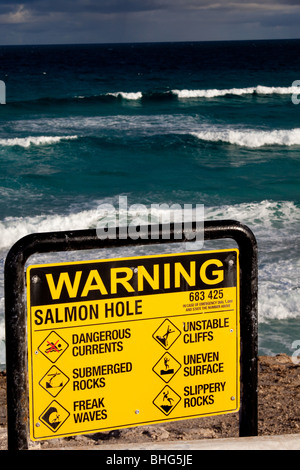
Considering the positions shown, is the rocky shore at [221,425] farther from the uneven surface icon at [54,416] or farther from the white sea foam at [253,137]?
the white sea foam at [253,137]

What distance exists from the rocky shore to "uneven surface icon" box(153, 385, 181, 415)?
118 centimetres

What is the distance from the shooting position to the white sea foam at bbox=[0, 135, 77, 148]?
22.3 metres

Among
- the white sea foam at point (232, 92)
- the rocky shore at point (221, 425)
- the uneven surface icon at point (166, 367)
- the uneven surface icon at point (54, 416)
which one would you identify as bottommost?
the rocky shore at point (221, 425)

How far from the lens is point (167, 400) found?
6.48 ft

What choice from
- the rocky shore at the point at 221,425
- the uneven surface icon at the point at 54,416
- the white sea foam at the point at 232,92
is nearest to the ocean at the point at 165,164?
the white sea foam at the point at 232,92

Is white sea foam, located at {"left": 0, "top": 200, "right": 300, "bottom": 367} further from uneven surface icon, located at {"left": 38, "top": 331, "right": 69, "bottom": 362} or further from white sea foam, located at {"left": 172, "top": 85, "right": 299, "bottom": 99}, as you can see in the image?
white sea foam, located at {"left": 172, "top": 85, "right": 299, "bottom": 99}

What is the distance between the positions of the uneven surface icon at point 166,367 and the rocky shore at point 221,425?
122 cm

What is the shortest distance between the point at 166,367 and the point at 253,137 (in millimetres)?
22005

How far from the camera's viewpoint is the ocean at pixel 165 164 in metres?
10.1

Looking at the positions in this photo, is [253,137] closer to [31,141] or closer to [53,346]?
[31,141]

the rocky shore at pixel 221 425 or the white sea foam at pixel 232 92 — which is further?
the white sea foam at pixel 232 92

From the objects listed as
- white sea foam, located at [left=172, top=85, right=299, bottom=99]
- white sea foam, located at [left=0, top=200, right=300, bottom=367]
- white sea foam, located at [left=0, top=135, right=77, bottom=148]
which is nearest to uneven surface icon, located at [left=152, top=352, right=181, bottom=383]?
white sea foam, located at [left=0, top=200, right=300, bottom=367]

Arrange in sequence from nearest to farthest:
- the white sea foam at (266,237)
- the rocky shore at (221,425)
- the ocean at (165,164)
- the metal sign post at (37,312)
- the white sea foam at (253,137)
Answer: the metal sign post at (37,312)
the rocky shore at (221,425)
the white sea foam at (266,237)
the ocean at (165,164)
the white sea foam at (253,137)
